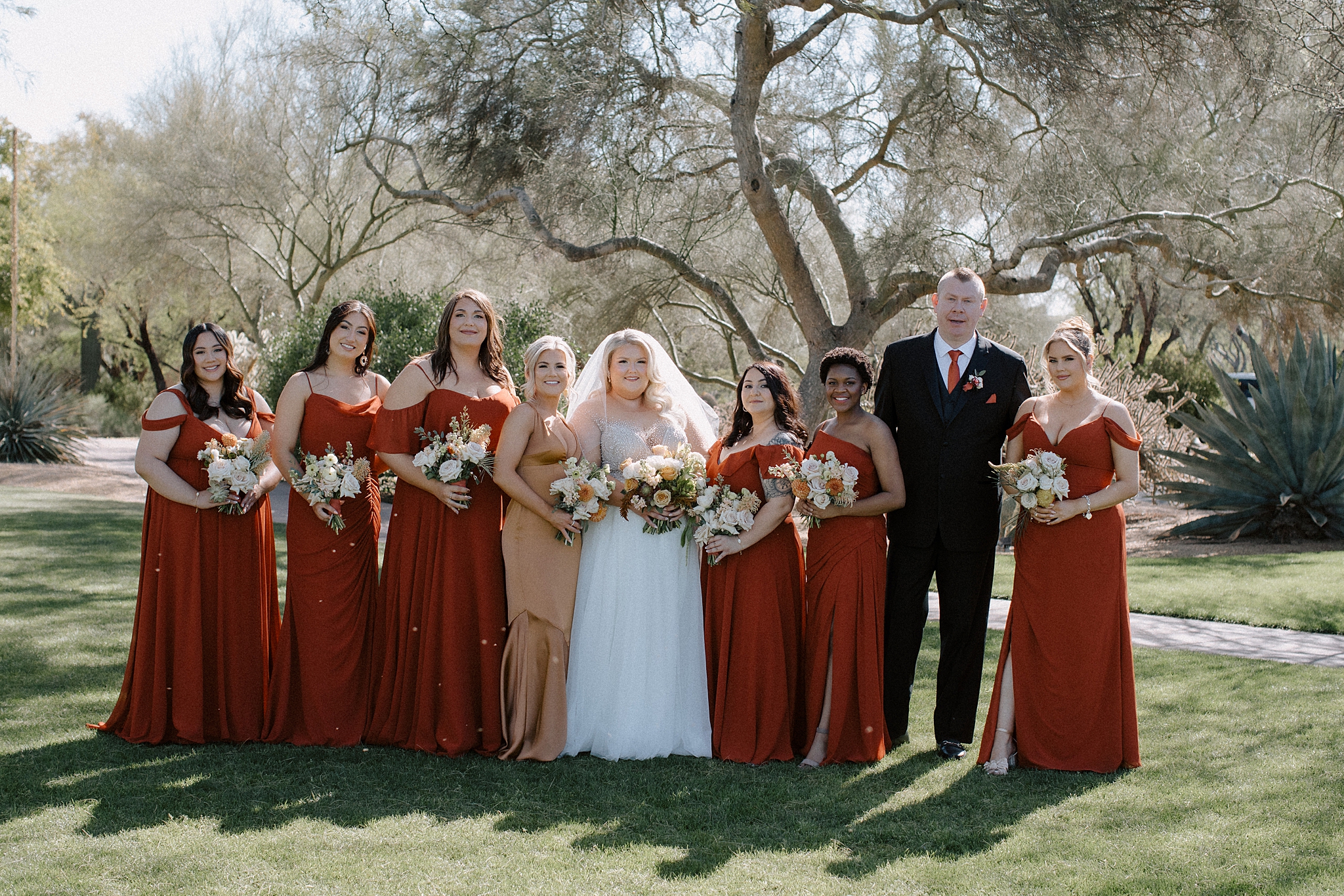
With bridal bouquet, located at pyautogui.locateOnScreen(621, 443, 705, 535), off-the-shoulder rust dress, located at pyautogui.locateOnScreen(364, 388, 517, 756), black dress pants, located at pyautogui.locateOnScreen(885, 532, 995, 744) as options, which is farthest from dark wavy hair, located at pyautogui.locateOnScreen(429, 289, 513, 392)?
black dress pants, located at pyautogui.locateOnScreen(885, 532, 995, 744)

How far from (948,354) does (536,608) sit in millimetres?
2507

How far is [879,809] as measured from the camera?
14.7ft

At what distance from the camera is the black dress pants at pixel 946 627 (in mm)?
5320

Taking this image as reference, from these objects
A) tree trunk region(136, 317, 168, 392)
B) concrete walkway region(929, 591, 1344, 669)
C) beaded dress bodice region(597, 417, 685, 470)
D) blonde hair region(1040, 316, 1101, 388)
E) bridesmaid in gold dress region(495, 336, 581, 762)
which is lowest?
concrete walkway region(929, 591, 1344, 669)

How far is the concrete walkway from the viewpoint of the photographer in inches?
281

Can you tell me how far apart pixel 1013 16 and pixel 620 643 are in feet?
27.1

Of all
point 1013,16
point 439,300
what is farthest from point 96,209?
point 1013,16

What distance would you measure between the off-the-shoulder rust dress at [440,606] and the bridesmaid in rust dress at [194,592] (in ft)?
2.33

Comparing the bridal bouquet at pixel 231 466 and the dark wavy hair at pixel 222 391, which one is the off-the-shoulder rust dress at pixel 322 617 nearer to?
the bridal bouquet at pixel 231 466

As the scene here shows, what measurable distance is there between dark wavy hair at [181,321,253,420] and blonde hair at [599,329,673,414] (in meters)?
1.99

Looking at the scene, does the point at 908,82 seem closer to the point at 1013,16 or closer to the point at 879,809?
the point at 1013,16

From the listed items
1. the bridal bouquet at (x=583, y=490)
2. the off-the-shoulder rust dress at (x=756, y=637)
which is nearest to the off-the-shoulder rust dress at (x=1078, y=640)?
the off-the-shoulder rust dress at (x=756, y=637)

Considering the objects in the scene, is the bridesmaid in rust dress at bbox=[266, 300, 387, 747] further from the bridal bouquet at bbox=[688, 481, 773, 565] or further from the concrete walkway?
the concrete walkway

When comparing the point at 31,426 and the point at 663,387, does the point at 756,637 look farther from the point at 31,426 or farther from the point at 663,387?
the point at 31,426
